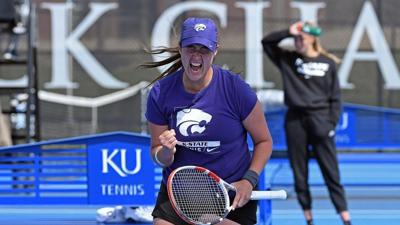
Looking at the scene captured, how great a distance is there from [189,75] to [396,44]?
359 inches

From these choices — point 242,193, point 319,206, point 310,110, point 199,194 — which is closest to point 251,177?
point 242,193

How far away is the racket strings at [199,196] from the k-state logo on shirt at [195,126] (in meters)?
0.16

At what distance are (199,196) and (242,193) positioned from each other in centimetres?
17

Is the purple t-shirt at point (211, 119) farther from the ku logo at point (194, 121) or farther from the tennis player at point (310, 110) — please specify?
the tennis player at point (310, 110)

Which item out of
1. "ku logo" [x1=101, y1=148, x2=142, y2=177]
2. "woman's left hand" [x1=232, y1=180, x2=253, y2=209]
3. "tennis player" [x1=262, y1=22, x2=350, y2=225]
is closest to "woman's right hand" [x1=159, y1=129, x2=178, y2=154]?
"woman's left hand" [x1=232, y1=180, x2=253, y2=209]

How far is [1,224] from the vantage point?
7.49 metres

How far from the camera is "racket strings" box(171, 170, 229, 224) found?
10.8ft

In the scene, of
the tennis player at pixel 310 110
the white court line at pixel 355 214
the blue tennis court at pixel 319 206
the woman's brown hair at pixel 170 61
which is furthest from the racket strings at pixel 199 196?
the white court line at pixel 355 214

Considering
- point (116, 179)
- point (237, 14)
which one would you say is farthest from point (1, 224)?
point (237, 14)

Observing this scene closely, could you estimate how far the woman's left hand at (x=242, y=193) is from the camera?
329 cm

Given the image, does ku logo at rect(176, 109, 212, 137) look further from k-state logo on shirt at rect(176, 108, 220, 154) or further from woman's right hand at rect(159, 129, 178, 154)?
woman's right hand at rect(159, 129, 178, 154)

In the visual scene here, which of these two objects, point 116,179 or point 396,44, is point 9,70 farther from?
point 116,179

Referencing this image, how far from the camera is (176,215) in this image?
346cm

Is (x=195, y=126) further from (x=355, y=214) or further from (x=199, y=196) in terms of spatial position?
(x=355, y=214)
